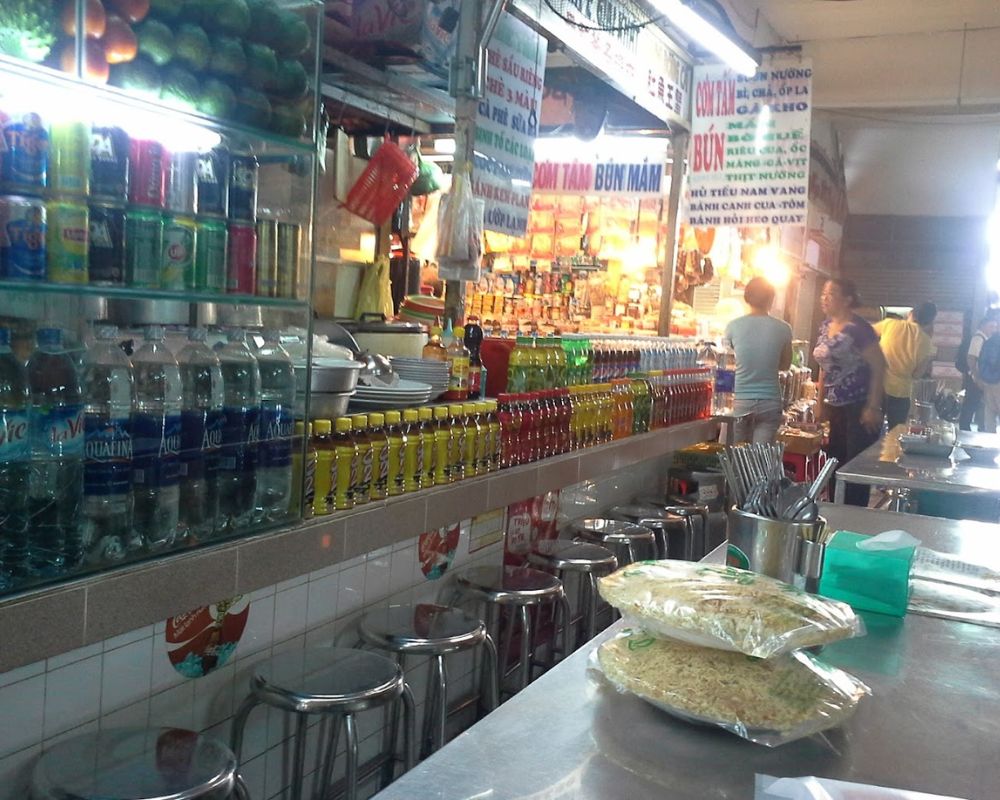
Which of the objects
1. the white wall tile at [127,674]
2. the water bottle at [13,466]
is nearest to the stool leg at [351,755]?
the white wall tile at [127,674]

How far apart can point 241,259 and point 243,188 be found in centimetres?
18

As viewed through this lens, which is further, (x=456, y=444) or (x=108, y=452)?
(x=456, y=444)

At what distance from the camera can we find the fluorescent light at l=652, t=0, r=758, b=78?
401cm

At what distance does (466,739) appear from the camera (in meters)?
1.34

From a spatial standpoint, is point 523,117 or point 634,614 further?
point 523,117

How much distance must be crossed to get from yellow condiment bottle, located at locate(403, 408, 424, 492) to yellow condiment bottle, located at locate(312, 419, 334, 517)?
0.37 metres

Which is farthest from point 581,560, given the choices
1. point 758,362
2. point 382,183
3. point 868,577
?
point 758,362

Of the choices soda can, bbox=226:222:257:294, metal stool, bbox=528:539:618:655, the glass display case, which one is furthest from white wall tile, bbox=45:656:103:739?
metal stool, bbox=528:539:618:655

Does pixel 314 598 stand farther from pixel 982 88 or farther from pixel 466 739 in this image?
pixel 982 88

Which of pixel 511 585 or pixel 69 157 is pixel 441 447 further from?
pixel 69 157

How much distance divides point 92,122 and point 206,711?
1.50 meters

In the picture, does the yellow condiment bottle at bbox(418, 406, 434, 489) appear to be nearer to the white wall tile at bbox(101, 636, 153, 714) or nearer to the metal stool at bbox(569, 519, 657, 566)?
the white wall tile at bbox(101, 636, 153, 714)

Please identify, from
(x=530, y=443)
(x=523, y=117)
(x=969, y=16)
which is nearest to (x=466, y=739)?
(x=530, y=443)

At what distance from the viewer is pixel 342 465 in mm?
2812
